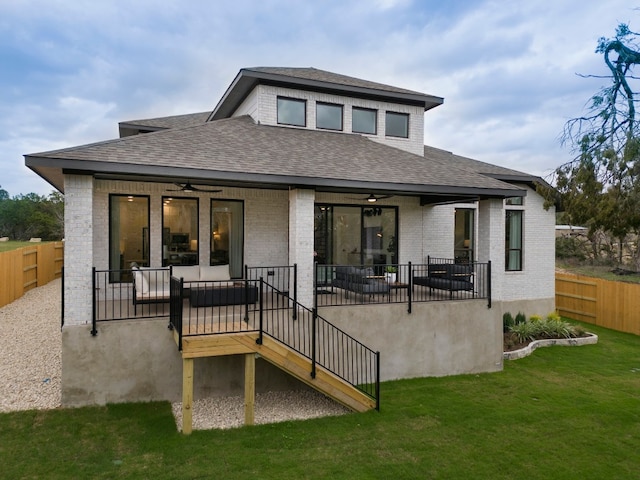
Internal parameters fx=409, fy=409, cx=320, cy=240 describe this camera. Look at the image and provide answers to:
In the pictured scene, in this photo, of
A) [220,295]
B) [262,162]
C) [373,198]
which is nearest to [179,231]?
[220,295]

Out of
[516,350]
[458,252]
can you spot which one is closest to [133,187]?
[458,252]

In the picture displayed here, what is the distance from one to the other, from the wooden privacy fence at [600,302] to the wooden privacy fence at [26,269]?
20646mm

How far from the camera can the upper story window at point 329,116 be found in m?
12.3

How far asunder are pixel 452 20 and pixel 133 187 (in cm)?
1353

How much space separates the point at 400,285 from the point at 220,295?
14.1 ft

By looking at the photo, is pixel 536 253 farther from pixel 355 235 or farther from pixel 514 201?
pixel 355 235

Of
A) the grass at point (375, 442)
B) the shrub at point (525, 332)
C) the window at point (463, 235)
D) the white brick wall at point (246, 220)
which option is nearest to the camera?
the grass at point (375, 442)

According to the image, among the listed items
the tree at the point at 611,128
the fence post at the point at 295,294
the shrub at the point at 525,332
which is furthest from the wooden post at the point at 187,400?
the tree at the point at 611,128

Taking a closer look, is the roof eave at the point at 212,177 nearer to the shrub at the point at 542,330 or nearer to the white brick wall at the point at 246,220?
the white brick wall at the point at 246,220

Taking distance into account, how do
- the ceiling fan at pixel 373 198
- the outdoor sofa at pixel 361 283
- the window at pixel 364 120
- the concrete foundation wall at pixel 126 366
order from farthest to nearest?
the window at pixel 364 120 < the ceiling fan at pixel 373 198 < the outdoor sofa at pixel 361 283 < the concrete foundation wall at pixel 126 366

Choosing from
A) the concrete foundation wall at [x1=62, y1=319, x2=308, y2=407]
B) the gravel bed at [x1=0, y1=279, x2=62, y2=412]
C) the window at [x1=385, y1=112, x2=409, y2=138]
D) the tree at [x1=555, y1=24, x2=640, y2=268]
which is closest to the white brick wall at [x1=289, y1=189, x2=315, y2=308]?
the concrete foundation wall at [x1=62, y1=319, x2=308, y2=407]

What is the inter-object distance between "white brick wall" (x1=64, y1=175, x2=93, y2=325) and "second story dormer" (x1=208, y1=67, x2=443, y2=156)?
228 inches

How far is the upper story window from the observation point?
40.5ft

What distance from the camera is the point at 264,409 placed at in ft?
24.2
